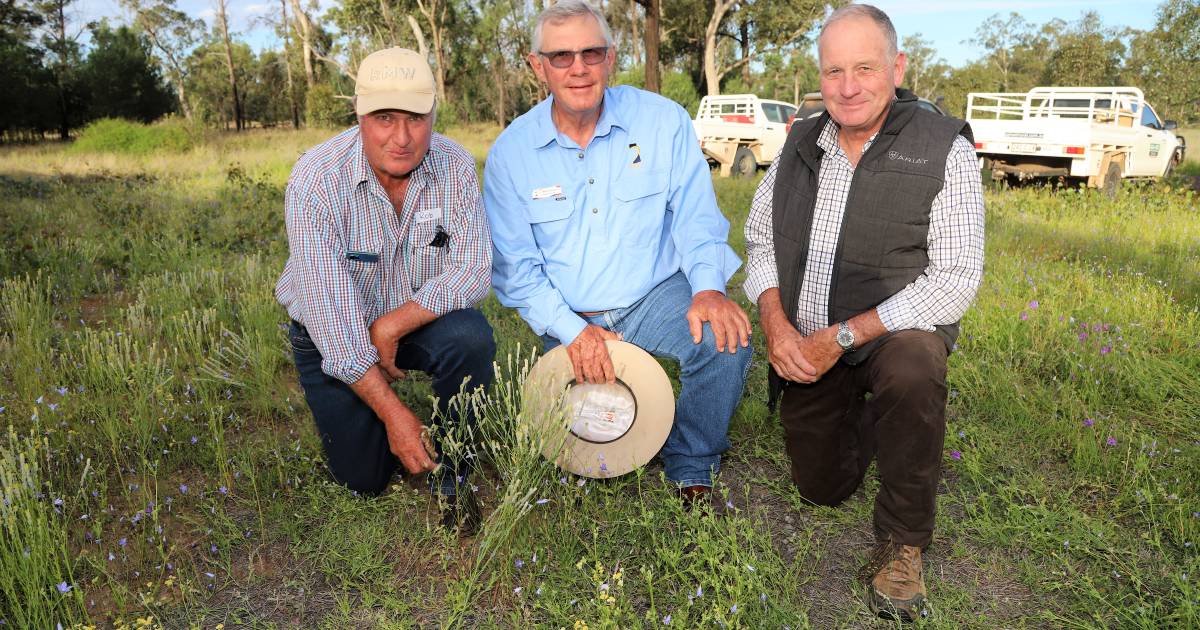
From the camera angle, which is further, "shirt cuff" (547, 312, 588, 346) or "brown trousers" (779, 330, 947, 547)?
"shirt cuff" (547, 312, 588, 346)

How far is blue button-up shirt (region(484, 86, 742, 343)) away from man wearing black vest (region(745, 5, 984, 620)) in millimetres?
380

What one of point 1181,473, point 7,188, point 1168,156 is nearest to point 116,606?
point 1181,473

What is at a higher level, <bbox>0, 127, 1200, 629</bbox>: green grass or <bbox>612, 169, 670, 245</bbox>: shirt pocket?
<bbox>612, 169, 670, 245</bbox>: shirt pocket

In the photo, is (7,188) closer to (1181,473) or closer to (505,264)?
(505,264)

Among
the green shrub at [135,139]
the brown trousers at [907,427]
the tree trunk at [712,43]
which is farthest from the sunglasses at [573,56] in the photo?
the tree trunk at [712,43]

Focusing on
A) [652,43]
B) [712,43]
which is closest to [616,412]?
[652,43]

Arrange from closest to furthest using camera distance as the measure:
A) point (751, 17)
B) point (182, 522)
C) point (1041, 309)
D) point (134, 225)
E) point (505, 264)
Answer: point (182, 522) → point (505, 264) → point (1041, 309) → point (134, 225) → point (751, 17)

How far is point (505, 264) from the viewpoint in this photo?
314 cm

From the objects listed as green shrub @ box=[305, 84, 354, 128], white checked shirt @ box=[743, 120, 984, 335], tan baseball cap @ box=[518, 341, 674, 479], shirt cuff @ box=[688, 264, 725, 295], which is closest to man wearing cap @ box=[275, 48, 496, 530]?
tan baseball cap @ box=[518, 341, 674, 479]

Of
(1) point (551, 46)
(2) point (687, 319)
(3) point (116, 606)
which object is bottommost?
(3) point (116, 606)

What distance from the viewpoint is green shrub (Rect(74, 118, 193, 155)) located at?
20.0 metres

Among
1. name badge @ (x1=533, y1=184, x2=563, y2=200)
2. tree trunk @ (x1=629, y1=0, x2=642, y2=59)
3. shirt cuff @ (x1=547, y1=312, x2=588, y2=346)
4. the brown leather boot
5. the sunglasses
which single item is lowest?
the brown leather boot

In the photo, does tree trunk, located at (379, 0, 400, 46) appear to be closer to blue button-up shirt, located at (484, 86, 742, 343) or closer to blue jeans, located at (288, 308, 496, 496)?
blue button-up shirt, located at (484, 86, 742, 343)

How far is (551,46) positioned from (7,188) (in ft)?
34.7
